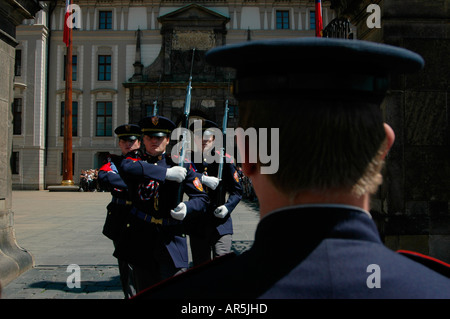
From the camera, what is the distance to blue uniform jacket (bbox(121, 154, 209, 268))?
3473 millimetres

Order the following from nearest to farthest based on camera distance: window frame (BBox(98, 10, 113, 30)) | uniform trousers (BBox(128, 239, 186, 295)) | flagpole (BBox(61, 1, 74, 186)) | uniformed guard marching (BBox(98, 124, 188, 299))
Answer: uniform trousers (BBox(128, 239, 186, 295))
uniformed guard marching (BBox(98, 124, 188, 299))
flagpole (BBox(61, 1, 74, 186))
window frame (BBox(98, 10, 113, 30))

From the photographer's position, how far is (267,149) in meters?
1.04

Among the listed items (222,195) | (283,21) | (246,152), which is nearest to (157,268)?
(222,195)

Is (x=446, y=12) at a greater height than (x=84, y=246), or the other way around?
(x=446, y=12)

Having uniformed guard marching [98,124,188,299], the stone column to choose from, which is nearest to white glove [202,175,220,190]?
uniformed guard marching [98,124,188,299]

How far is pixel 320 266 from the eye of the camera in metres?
0.92

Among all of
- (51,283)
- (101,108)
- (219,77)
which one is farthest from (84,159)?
(51,283)

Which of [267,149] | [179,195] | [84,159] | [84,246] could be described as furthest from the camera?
[84,159]

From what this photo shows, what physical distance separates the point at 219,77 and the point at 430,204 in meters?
29.2

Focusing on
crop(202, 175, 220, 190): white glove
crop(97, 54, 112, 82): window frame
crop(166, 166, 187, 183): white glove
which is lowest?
crop(202, 175, 220, 190): white glove

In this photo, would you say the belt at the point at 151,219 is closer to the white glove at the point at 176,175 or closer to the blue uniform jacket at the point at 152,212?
the blue uniform jacket at the point at 152,212

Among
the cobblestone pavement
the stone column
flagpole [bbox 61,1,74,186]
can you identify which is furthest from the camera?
flagpole [bbox 61,1,74,186]

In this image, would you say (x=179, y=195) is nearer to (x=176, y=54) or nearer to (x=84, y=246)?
(x=84, y=246)

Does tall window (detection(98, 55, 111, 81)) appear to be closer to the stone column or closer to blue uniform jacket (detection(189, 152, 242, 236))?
the stone column
